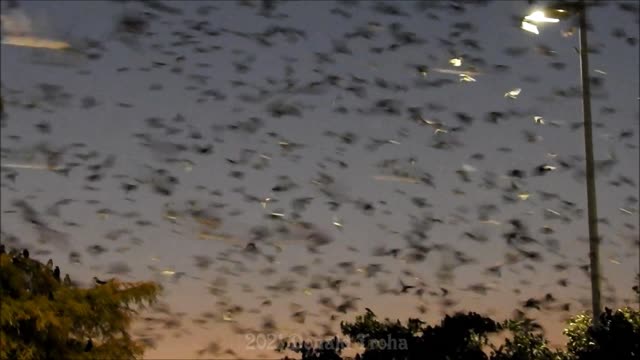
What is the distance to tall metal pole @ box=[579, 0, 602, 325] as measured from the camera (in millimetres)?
20969

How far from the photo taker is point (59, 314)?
34.7 metres

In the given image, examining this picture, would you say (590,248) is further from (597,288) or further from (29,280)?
(29,280)

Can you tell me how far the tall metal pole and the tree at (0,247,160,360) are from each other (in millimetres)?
17620

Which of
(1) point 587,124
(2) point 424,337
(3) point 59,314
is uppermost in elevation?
(1) point 587,124

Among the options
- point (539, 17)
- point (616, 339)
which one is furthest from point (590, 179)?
point (616, 339)

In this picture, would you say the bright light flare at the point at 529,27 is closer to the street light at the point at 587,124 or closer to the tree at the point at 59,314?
the street light at the point at 587,124

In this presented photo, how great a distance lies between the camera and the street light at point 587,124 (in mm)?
21031

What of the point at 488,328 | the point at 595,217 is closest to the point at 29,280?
the point at 488,328

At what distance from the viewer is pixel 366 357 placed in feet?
136

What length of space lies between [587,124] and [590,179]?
1.19 meters

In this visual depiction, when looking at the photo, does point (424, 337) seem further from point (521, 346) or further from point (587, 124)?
point (587, 124)

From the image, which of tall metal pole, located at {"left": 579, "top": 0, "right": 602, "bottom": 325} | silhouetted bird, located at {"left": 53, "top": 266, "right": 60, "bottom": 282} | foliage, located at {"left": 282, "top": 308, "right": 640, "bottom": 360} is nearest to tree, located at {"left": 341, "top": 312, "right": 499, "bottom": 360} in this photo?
foliage, located at {"left": 282, "top": 308, "right": 640, "bottom": 360}

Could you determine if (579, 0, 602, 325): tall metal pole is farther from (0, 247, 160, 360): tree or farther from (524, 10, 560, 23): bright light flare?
(0, 247, 160, 360): tree

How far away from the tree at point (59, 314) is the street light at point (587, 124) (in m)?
17.6
